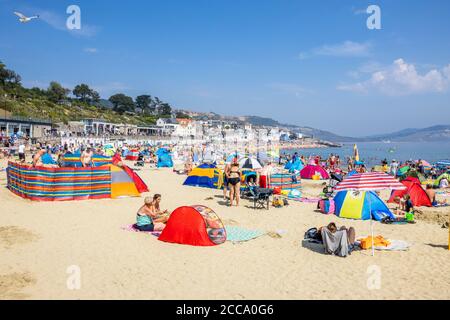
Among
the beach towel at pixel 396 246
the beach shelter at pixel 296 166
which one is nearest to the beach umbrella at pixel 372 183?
the beach towel at pixel 396 246

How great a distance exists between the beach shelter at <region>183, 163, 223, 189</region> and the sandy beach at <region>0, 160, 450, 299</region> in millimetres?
5742

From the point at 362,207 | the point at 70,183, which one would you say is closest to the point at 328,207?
the point at 362,207

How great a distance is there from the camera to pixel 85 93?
397 ft

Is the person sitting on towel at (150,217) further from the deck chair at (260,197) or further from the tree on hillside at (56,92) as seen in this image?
the tree on hillside at (56,92)

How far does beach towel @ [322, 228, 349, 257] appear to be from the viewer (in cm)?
760

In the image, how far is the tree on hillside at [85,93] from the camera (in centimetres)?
11931

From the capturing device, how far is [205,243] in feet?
26.2

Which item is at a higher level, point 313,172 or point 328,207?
point 313,172

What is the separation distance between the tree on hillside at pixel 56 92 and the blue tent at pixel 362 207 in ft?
315

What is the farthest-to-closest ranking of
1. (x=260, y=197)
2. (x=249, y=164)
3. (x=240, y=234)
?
(x=249, y=164) < (x=260, y=197) < (x=240, y=234)

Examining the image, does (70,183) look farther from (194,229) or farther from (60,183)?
(194,229)

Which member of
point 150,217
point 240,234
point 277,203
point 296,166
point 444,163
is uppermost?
point 444,163

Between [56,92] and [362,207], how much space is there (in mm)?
100949
